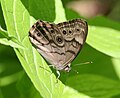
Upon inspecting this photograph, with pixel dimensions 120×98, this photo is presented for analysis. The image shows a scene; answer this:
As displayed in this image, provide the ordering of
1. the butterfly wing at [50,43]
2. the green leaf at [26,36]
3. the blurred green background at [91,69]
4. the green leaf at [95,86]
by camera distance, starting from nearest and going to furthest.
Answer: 1. the green leaf at [26,36]
2. the butterfly wing at [50,43]
3. the blurred green background at [91,69]
4. the green leaf at [95,86]

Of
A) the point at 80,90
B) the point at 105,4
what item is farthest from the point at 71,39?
the point at 105,4

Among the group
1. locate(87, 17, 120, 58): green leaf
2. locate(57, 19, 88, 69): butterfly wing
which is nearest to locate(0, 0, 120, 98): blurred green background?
locate(87, 17, 120, 58): green leaf

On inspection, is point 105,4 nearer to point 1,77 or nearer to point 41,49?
point 1,77

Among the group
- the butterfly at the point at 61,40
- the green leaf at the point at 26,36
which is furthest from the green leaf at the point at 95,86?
the green leaf at the point at 26,36

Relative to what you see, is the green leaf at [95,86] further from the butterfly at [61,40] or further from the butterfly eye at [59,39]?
the butterfly eye at [59,39]

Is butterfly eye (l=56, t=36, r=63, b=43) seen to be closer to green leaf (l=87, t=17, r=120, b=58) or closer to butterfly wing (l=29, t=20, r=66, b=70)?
butterfly wing (l=29, t=20, r=66, b=70)

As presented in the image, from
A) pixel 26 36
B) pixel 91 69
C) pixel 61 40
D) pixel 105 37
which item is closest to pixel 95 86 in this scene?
pixel 105 37

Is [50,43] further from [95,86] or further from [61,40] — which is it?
[95,86]
